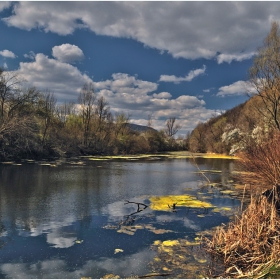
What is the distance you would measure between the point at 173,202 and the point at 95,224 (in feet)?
14.4

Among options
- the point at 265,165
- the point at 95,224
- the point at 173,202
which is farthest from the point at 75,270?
the point at 265,165

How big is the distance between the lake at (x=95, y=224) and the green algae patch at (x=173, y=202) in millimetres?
44

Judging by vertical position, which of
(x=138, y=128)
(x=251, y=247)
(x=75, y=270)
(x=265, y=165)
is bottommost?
(x=75, y=270)

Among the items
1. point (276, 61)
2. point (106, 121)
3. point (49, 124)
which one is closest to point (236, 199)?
point (276, 61)

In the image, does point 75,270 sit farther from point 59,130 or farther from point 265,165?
point 59,130

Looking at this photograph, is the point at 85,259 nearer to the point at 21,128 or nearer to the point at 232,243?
the point at 232,243

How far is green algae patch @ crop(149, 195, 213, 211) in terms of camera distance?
448 inches

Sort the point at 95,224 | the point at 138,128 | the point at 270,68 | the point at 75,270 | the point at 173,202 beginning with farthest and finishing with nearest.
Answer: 1. the point at 138,128
2. the point at 270,68
3. the point at 173,202
4. the point at 95,224
5. the point at 75,270

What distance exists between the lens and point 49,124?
40.0 meters

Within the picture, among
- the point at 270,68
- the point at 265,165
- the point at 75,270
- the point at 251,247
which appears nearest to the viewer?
the point at 75,270

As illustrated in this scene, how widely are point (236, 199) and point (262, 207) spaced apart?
255 inches

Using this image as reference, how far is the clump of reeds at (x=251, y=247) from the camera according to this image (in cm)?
531

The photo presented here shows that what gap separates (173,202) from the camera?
12.1 meters

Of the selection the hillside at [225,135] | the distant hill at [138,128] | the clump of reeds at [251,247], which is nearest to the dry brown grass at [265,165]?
the clump of reeds at [251,247]
